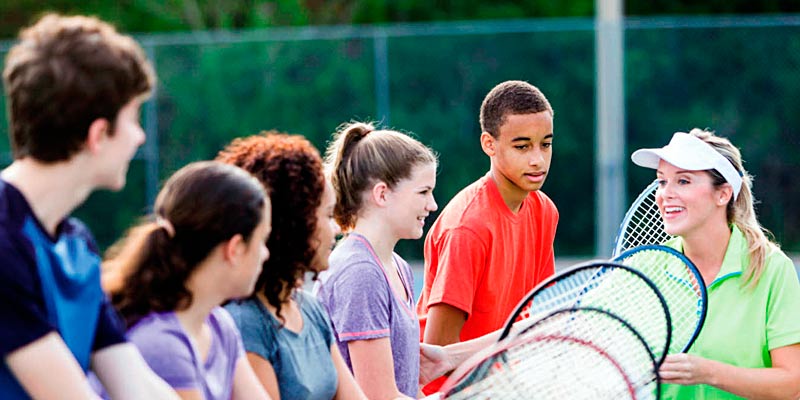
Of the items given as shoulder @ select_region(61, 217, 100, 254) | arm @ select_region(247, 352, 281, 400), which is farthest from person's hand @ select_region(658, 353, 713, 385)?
shoulder @ select_region(61, 217, 100, 254)

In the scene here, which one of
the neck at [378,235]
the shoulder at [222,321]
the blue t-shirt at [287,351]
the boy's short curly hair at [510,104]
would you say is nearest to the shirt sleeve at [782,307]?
the boy's short curly hair at [510,104]

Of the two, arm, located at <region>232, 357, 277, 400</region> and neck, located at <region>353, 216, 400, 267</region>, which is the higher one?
neck, located at <region>353, 216, 400, 267</region>

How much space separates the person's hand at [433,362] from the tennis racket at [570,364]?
0.82m

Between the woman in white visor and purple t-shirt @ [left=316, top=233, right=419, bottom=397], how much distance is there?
0.80 meters

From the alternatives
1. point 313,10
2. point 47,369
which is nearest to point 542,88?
point 313,10

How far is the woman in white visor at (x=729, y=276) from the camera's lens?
363 centimetres

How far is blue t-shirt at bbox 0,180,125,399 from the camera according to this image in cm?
A: 207

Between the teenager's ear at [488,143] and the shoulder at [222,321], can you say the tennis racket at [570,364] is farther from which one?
the teenager's ear at [488,143]

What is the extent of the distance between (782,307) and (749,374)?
238 millimetres

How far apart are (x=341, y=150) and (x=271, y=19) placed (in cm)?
1325

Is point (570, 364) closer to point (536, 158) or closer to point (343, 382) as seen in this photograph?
point (343, 382)

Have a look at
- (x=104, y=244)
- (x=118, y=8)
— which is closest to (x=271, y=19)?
(x=118, y=8)

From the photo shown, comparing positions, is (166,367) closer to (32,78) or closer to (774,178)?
(32,78)

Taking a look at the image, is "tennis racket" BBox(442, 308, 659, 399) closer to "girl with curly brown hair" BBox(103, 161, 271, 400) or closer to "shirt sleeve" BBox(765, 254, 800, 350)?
"girl with curly brown hair" BBox(103, 161, 271, 400)
